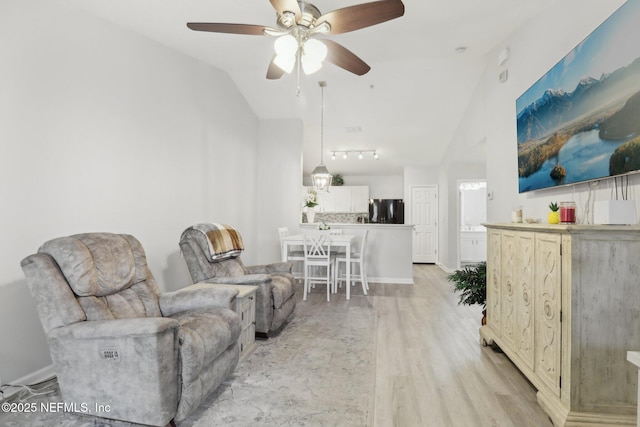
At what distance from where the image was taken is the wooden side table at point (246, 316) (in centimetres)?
262

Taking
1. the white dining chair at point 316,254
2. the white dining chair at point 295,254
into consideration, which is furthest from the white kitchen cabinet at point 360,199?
the white dining chair at point 316,254

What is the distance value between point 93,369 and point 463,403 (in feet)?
7.07

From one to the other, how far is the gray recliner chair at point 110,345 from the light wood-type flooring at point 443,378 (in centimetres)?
108

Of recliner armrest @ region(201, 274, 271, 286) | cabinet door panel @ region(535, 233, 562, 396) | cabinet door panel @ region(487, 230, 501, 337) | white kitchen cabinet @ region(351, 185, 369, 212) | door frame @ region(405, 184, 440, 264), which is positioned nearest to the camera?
cabinet door panel @ region(535, 233, 562, 396)

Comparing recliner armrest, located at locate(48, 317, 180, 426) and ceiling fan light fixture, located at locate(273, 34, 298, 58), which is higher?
ceiling fan light fixture, located at locate(273, 34, 298, 58)

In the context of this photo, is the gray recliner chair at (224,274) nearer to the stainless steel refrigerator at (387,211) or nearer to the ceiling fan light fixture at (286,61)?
the ceiling fan light fixture at (286,61)

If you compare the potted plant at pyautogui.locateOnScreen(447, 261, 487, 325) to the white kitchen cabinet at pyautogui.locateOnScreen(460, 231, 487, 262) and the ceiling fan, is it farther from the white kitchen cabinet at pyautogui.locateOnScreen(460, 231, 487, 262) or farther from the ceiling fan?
the white kitchen cabinet at pyautogui.locateOnScreen(460, 231, 487, 262)

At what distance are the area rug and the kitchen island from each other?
91.4 inches

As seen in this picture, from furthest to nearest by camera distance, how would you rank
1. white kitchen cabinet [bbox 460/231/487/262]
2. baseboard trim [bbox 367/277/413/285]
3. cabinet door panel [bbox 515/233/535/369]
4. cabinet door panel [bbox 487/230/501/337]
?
white kitchen cabinet [bbox 460/231/487/262] < baseboard trim [bbox 367/277/413/285] < cabinet door panel [bbox 487/230/501/337] < cabinet door panel [bbox 515/233/535/369]

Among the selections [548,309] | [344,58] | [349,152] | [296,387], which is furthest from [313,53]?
[349,152]

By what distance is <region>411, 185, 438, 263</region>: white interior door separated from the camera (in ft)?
26.4

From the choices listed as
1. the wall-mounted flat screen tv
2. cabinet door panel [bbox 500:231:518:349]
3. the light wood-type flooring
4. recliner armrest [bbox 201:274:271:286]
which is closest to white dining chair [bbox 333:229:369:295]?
the light wood-type flooring

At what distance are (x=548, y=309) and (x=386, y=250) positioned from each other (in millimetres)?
3830

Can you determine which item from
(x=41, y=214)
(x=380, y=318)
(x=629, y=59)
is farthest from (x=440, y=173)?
(x=41, y=214)
